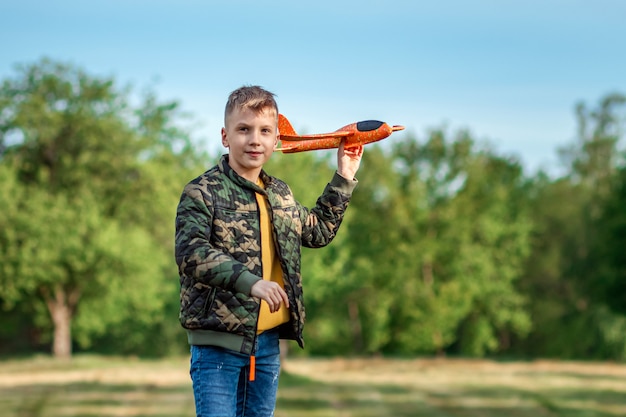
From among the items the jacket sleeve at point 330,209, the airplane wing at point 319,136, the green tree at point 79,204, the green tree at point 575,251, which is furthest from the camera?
the green tree at point 575,251

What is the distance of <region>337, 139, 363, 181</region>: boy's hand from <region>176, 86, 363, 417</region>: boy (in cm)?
34

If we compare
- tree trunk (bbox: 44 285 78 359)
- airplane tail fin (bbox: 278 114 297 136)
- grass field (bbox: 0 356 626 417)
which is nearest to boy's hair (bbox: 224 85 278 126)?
airplane tail fin (bbox: 278 114 297 136)

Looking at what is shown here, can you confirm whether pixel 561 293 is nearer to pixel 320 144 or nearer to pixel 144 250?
pixel 144 250

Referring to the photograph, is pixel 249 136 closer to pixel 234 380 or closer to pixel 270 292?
pixel 270 292

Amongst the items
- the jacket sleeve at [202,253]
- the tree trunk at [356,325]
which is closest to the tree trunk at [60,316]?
the tree trunk at [356,325]

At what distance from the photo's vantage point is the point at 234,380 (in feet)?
11.6

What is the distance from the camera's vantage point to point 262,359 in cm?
360

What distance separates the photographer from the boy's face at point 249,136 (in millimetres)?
3539

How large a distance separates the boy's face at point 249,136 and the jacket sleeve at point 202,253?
0.77 feet

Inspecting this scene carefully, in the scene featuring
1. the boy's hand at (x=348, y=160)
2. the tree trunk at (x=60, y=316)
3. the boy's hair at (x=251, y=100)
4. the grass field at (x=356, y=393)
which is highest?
the boy's hair at (x=251, y=100)

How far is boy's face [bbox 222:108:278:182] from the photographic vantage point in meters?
3.54

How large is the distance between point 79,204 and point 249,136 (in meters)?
30.2

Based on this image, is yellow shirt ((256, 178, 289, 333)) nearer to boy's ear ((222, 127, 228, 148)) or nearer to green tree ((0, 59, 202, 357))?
boy's ear ((222, 127, 228, 148))

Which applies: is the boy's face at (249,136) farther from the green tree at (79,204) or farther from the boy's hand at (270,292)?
the green tree at (79,204)
